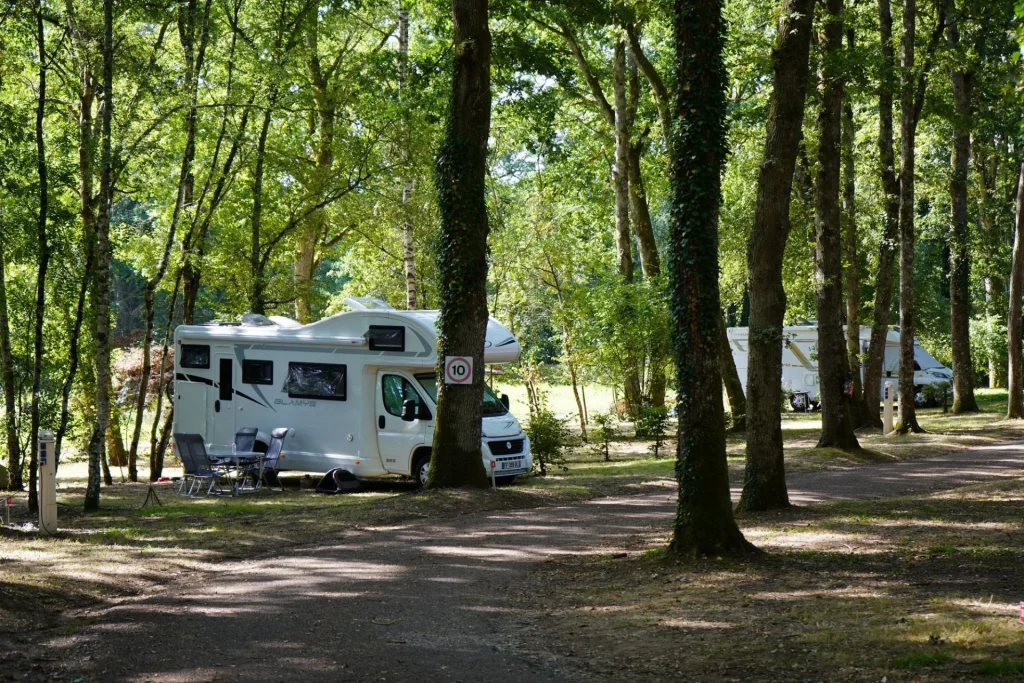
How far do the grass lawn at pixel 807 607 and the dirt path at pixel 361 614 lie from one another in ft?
1.55

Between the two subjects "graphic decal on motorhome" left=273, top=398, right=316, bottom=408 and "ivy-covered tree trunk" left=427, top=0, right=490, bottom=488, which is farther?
"graphic decal on motorhome" left=273, top=398, right=316, bottom=408

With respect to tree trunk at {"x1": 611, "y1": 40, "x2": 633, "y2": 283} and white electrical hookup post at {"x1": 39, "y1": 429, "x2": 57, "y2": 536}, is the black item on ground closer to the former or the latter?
white electrical hookup post at {"x1": 39, "y1": 429, "x2": 57, "y2": 536}

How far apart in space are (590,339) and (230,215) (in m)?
9.12

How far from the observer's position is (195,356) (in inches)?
760

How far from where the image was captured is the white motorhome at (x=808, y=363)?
37.5m

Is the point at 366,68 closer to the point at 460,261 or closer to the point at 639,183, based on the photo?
the point at 639,183

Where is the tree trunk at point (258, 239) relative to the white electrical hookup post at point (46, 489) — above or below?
above

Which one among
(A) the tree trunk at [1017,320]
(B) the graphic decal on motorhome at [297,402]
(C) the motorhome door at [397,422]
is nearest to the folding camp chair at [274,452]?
(B) the graphic decal on motorhome at [297,402]

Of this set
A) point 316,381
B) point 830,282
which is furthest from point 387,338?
point 830,282

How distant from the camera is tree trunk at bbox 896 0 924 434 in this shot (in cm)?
2212

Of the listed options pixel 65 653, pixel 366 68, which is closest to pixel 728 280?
pixel 366 68

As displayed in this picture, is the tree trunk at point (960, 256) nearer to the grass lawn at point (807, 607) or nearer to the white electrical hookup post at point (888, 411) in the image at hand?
the white electrical hookup post at point (888, 411)

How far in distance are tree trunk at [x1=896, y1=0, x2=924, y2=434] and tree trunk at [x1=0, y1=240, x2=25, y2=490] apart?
1688 cm

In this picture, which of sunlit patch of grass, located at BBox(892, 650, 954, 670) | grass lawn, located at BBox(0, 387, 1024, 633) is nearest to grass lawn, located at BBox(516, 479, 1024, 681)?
sunlit patch of grass, located at BBox(892, 650, 954, 670)
